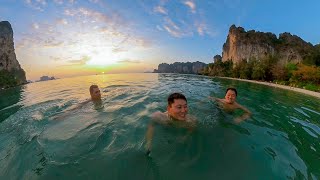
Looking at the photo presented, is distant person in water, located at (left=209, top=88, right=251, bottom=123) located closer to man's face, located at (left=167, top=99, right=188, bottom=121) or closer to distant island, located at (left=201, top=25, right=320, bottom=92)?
man's face, located at (left=167, top=99, right=188, bottom=121)

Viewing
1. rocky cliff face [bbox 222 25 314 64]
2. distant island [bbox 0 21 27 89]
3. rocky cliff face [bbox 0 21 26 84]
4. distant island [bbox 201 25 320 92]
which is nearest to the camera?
distant island [bbox 201 25 320 92]

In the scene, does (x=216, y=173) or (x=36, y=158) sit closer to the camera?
(x=216, y=173)

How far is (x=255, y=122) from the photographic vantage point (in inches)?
328

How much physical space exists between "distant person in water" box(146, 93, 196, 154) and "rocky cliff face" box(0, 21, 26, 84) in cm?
11171

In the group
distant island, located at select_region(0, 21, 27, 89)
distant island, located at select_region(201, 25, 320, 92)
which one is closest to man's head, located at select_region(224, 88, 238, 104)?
distant island, located at select_region(201, 25, 320, 92)

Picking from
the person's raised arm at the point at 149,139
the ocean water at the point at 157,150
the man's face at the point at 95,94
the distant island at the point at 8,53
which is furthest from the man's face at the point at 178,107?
the distant island at the point at 8,53

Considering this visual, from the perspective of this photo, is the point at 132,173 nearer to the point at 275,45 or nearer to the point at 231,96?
the point at 231,96

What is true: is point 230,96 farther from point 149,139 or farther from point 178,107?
point 149,139

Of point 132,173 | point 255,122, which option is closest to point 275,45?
point 255,122

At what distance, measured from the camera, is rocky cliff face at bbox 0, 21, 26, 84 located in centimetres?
10031

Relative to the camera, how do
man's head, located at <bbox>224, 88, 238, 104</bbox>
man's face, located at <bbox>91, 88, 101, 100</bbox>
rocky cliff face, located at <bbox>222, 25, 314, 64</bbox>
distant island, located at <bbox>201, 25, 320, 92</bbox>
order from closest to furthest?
man's head, located at <bbox>224, 88, 238, 104</bbox> → man's face, located at <bbox>91, 88, 101, 100</bbox> → distant island, located at <bbox>201, 25, 320, 92</bbox> → rocky cliff face, located at <bbox>222, 25, 314, 64</bbox>

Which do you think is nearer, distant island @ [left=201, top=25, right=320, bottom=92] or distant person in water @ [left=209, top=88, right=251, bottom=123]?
distant person in water @ [left=209, top=88, right=251, bottom=123]

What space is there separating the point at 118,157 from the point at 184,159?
1.50m

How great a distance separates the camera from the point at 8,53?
346 feet
